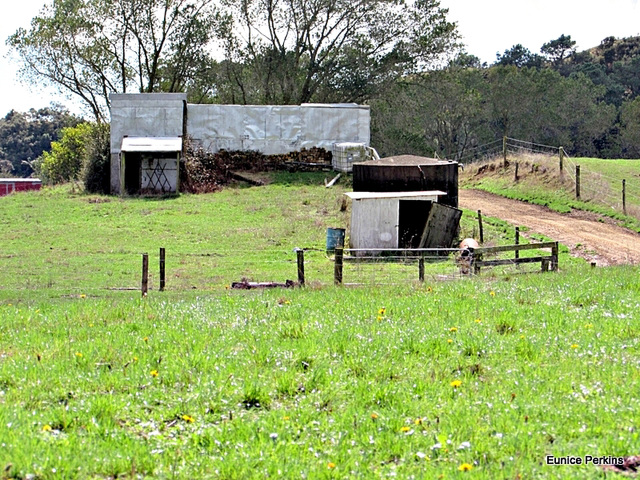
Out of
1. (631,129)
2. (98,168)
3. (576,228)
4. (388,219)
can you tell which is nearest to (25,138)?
(98,168)

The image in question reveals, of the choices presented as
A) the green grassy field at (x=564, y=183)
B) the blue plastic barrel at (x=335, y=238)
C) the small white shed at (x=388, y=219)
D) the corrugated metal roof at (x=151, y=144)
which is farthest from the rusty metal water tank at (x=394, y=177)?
the corrugated metal roof at (x=151, y=144)

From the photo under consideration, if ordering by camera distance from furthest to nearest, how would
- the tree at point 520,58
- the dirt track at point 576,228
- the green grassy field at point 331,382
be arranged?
the tree at point 520,58, the dirt track at point 576,228, the green grassy field at point 331,382

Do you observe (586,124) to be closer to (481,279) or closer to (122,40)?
(122,40)

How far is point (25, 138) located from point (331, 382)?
5123 inches

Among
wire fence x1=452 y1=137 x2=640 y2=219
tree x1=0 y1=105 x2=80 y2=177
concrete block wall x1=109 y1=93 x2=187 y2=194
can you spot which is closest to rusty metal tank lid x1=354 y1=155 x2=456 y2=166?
wire fence x1=452 y1=137 x2=640 y2=219

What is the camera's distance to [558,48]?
331ft

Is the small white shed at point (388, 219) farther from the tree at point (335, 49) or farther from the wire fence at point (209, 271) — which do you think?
the tree at point (335, 49)

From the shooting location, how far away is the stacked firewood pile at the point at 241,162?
43094mm

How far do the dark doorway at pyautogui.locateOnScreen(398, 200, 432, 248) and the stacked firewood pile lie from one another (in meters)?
18.5

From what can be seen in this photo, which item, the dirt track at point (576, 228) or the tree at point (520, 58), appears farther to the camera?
the tree at point (520, 58)

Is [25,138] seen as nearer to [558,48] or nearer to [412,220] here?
[558,48]

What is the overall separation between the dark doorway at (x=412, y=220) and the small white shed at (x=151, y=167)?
18.9 m

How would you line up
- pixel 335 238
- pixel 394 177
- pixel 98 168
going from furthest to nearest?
pixel 98 168 < pixel 394 177 < pixel 335 238

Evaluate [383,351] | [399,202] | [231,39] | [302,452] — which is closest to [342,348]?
[383,351]
